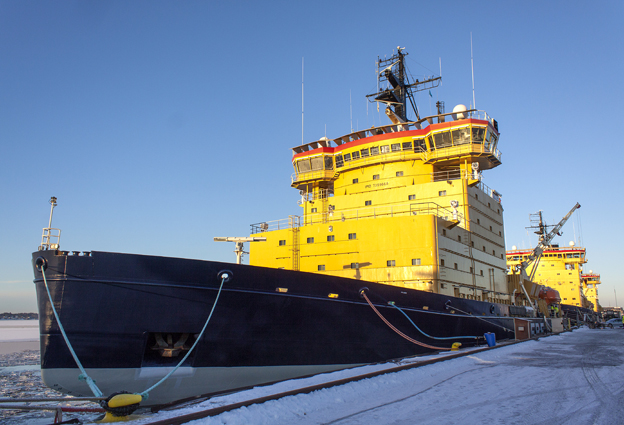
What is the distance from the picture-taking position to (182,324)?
8336 mm

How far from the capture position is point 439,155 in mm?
19016

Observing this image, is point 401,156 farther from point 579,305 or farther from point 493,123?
point 579,305

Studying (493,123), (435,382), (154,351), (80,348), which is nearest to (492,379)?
(435,382)

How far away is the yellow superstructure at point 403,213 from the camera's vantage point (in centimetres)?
1506

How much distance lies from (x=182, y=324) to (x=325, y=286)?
3.69 metres

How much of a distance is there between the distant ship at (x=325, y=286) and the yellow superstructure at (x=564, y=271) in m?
42.0

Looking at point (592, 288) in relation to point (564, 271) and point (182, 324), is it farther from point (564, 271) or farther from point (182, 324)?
point (182, 324)

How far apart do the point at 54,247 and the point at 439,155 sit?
51.3ft

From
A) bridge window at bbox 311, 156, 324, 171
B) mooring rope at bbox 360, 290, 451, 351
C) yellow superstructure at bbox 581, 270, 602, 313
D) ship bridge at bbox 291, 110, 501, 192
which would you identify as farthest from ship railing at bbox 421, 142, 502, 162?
yellow superstructure at bbox 581, 270, 602, 313

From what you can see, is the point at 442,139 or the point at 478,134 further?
the point at 442,139

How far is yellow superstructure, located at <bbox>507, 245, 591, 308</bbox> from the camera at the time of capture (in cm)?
5822

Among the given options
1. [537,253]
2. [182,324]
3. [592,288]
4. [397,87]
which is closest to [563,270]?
[592,288]

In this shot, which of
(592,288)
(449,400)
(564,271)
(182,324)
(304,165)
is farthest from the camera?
(592,288)

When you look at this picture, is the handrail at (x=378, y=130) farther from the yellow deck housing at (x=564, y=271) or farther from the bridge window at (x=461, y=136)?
the yellow deck housing at (x=564, y=271)
